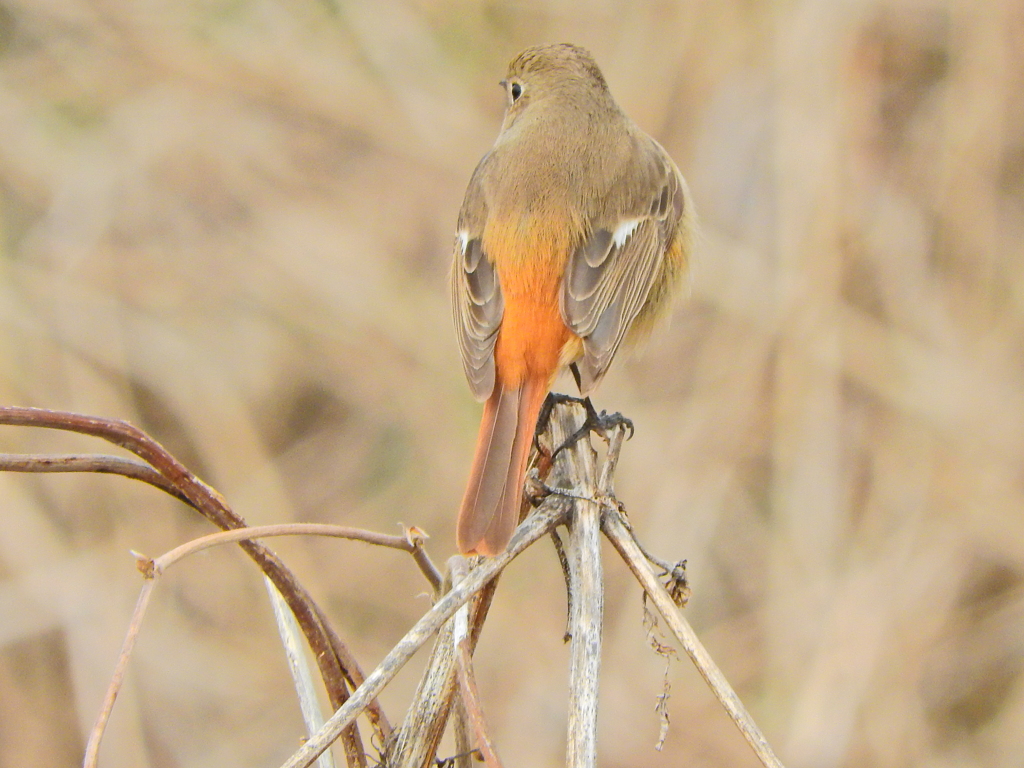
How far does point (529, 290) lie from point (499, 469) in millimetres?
803

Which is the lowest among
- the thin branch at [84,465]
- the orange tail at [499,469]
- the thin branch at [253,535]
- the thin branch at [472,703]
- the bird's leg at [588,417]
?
the thin branch at [472,703]

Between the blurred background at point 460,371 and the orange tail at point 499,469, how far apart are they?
6.41ft

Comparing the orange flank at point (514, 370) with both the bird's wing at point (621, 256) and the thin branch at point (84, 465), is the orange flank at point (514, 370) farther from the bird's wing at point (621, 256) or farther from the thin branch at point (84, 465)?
the thin branch at point (84, 465)

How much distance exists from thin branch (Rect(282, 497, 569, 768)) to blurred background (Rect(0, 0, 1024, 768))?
297 centimetres

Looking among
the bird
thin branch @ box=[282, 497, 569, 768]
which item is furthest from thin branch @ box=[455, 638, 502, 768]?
the bird

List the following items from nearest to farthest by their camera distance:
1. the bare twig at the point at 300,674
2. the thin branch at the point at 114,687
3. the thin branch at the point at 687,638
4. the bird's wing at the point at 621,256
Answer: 1. the thin branch at the point at 114,687
2. the thin branch at the point at 687,638
3. the bare twig at the point at 300,674
4. the bird's wing at the point at 621,256

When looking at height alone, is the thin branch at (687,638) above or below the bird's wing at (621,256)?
below

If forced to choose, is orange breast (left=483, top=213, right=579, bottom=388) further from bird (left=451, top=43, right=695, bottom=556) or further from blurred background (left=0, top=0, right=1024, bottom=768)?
blurred background (left=0, top=0, right=1024, bottom=768)

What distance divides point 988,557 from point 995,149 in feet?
5.38

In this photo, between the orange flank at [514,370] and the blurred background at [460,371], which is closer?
the orange flank at [514,370]

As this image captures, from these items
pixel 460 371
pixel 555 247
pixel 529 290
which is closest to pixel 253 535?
pixel 529 290

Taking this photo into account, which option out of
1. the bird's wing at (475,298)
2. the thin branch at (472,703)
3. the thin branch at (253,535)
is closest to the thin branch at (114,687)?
the thin branch at (253,535)

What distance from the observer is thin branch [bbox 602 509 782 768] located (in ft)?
4.84

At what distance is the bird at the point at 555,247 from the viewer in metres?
2.80
